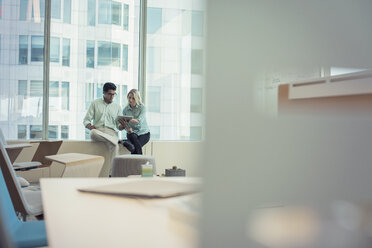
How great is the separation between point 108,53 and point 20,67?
139cm

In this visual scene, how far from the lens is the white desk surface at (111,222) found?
75 centimetres

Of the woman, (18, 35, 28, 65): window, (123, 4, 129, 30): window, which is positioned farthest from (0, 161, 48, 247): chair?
(123, 4, 129, 30): window

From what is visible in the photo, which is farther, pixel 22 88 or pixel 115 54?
pixel 115 54

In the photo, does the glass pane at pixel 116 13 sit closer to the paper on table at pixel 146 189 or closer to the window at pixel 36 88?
the window at pixel 36 88

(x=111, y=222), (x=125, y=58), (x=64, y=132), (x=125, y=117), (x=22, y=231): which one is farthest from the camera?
(x=125, y=58)

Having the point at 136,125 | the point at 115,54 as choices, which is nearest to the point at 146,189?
the point at 136,125

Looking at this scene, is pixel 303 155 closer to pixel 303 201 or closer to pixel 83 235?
pixel 303 201

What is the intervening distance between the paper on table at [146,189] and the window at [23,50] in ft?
19.1

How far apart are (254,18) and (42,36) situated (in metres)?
7.06

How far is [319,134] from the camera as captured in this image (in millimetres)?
348

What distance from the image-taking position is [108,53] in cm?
720

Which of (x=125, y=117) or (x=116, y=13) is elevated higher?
(x=116, y=13)

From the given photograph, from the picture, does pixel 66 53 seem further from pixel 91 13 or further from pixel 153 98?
pixel 153 98

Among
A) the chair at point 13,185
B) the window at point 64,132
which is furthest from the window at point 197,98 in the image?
the window at point 64,132
